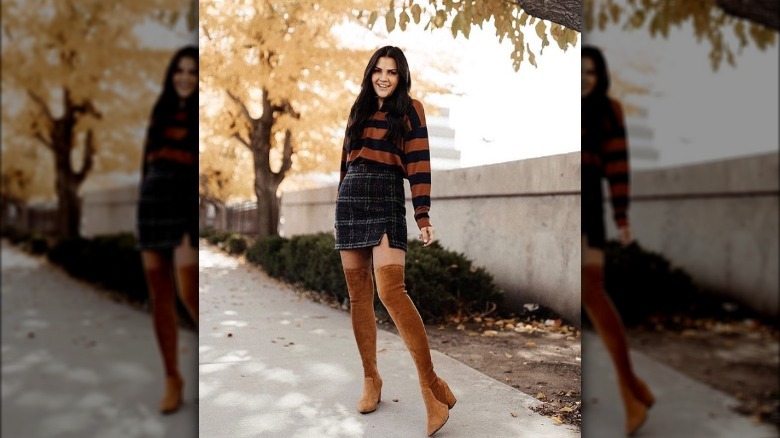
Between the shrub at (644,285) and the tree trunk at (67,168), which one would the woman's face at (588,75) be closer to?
the shrub at (644,285)

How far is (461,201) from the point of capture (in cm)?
672

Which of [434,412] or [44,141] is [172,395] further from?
[434,412]

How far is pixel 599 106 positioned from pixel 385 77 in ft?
5.82

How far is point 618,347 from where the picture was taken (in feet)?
5.41

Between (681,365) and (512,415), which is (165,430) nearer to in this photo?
(681,365)

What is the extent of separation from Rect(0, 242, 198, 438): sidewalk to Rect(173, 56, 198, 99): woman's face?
1.60 ft

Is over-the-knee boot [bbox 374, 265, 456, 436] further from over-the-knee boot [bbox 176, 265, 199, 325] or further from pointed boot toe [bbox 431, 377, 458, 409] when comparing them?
over-the-knee boot [bbox 176, 265, 199, 325]

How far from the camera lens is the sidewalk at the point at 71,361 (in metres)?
1.36

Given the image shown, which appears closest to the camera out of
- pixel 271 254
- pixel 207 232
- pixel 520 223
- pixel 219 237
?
pixel 520 223

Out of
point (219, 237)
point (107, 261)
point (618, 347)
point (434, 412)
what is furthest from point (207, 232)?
point (618, 347)

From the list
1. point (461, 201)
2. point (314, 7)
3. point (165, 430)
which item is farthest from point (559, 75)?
point (165, 430)

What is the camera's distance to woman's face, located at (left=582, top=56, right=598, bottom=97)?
1729 mm

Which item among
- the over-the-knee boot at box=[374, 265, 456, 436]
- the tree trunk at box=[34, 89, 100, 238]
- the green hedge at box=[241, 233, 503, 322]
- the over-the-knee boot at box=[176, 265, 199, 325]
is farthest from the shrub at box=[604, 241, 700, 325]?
the green hedge at box=[241, 233, 503, 322]

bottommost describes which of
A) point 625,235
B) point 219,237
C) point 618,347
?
point 219,237
